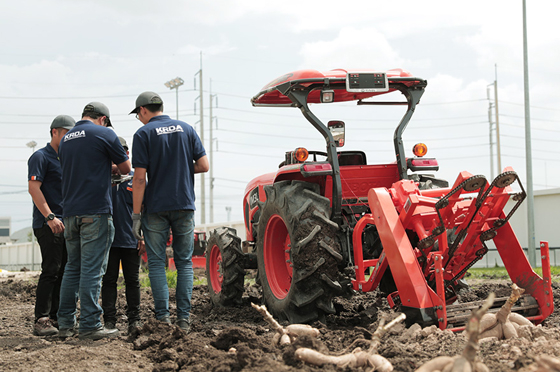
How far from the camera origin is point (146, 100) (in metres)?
4.83

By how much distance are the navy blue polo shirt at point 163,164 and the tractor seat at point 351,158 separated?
6.13ft

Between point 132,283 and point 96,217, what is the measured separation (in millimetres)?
963

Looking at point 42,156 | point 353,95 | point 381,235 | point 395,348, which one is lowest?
point 395,348

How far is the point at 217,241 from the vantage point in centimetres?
670

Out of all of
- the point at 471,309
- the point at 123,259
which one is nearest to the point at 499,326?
the point at 471,309

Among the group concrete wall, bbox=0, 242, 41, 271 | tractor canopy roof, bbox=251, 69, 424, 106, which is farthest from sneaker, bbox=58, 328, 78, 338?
concrete wall, bbox=0, 242, 41, 271

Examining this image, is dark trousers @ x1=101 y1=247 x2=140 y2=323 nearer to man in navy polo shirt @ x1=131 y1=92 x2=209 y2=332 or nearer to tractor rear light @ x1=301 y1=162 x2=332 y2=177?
man in navy polo shirt @ x1=131 y1=92 x2=209 y2=332

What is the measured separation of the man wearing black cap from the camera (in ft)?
16.6

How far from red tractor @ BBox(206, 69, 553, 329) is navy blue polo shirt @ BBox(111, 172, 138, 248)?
1.31m

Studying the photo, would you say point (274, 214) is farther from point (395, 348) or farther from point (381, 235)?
point (395, 348)

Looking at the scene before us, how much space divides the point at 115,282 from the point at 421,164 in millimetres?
3290

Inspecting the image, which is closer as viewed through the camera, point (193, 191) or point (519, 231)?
point (193, 191)

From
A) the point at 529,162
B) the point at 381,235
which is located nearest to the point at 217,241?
the point at 381,235

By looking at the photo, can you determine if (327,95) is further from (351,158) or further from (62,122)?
(62,122)
